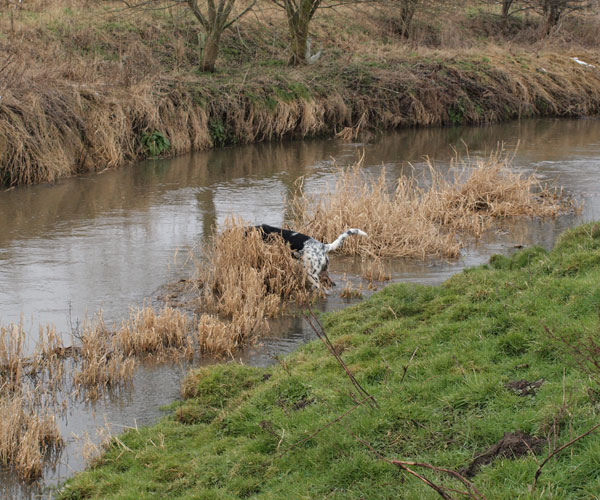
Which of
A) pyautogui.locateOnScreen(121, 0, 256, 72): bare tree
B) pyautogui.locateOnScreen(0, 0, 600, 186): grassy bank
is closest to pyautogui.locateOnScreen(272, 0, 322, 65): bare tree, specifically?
pyautogui.locateOnScreen(0, 0, 600, 186): grassy bank

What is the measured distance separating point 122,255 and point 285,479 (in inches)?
310

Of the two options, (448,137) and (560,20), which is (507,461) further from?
(560,20)

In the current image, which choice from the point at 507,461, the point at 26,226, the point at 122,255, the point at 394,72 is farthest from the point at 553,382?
the point at 394,72

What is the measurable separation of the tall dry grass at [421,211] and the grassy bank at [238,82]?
24.4 feet

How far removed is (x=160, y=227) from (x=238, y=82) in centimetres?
1022

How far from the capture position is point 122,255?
12.1 metres

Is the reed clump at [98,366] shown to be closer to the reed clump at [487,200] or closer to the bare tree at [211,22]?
the reed clump at [487,200]

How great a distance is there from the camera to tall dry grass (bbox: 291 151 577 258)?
11977 mm

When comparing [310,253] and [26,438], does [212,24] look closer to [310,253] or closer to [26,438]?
A: [310,253]

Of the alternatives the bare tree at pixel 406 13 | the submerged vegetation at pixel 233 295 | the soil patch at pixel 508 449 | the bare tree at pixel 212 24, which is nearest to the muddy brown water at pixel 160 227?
the submerged vegetation at pixel 233 295

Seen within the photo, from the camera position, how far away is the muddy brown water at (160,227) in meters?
7.76

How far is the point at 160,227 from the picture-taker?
14.0 meters

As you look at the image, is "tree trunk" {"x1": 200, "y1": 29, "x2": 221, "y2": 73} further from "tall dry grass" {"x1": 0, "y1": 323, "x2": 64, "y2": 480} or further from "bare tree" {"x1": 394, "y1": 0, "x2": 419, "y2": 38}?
"tall dry grass" {"x1": 0, "y1": 323, "x2": 64, "y2": 480}

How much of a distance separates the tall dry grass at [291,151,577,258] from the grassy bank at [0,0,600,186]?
7.44m
